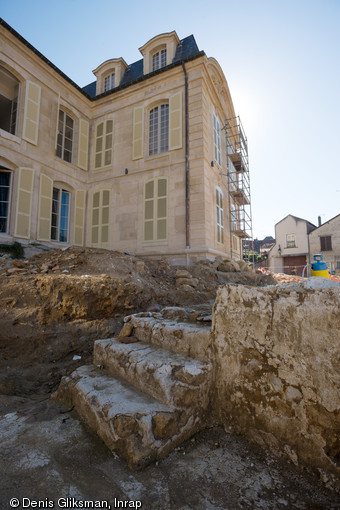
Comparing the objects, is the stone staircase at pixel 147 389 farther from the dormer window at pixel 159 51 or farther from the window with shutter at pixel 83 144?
the dormer window at pixel 159 51

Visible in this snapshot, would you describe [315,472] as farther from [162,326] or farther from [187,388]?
[162,326]

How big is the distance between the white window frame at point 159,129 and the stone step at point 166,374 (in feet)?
30.5

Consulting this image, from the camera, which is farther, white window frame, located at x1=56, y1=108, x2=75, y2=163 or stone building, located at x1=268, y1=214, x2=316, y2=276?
stone building, located at x1=268, y1=214, x2=316, y2=276

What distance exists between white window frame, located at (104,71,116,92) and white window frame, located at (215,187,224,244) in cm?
793

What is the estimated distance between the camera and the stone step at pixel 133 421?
152 centimetres

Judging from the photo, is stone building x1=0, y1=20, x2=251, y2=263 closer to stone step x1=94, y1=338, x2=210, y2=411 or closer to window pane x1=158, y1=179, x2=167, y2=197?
window pane x1=158, y1=179, x2=167, y2=197

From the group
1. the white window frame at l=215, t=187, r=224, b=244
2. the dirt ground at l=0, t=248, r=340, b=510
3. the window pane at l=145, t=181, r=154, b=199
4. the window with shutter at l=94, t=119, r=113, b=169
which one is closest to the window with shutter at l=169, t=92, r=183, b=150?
the window pane at l=145, t=181, r=154, b=199

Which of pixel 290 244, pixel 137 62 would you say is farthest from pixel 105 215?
pixel 290 244

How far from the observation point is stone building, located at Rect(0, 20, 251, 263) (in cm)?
879

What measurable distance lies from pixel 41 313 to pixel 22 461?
2.48 meters

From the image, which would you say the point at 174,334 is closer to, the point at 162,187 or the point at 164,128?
the point at 162,187

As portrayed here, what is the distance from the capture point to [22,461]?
1478mm

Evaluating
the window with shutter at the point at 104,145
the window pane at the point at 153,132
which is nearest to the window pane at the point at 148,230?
the window pane at the point at 153,132

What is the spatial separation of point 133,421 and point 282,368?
103 cm
